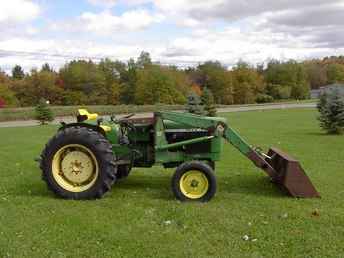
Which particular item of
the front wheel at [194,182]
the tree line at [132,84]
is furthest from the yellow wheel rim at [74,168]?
the tree line at [132,84]

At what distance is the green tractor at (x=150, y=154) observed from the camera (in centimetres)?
724

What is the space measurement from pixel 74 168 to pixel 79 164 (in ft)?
0.33

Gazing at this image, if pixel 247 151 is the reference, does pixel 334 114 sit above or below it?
below

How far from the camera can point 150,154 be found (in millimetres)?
7961

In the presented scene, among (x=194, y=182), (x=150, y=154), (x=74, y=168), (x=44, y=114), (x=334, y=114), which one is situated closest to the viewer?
(x=194, y=182)

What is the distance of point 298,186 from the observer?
730 cm

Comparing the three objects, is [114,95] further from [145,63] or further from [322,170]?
[322,170]

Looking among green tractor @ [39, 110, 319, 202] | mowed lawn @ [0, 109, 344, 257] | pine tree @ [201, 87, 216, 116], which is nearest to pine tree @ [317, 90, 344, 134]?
mowed lawn @ [0, 109, 344, 257]

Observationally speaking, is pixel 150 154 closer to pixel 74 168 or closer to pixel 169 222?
pixel 74 168

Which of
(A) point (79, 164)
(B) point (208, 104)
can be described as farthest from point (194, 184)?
(B) point (208, 104)

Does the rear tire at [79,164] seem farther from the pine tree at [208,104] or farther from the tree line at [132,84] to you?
the tree line at [132,84]

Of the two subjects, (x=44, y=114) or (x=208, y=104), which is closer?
(x=208, y=104)

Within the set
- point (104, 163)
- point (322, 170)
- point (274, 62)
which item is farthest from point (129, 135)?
point (274, 62)

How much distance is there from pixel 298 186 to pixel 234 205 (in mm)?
1104
